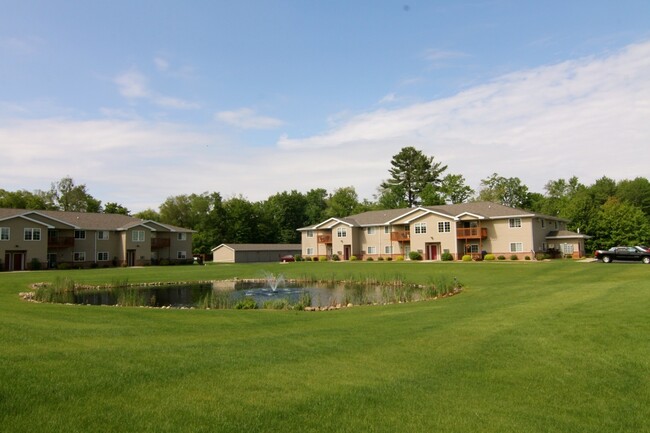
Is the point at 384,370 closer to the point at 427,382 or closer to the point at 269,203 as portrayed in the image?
the point at 427,382

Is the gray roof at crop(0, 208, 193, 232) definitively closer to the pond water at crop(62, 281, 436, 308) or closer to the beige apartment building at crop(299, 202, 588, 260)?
the beige apartment building at crop(299, 202, 588, 260)

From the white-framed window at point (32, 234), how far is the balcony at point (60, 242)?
78.3 inches

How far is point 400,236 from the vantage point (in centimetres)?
6081

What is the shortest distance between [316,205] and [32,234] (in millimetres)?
61011

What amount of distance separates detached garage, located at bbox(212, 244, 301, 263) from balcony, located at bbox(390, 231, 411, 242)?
2628 centimetres

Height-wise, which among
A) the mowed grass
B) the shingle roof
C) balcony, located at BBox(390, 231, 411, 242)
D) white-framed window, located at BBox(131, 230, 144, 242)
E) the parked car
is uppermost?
the shingle roof

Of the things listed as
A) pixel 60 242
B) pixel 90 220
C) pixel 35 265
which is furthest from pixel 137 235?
pixel 35 265

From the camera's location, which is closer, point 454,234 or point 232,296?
point 232,296

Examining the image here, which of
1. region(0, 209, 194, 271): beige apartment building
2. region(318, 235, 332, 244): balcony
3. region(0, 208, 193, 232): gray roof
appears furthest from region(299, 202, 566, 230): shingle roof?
region(0, 208, 193, 232): gray roof

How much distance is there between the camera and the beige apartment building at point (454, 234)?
52562 mm

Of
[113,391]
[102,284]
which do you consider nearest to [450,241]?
[102,284]

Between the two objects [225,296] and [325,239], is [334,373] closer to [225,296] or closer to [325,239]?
[225,296]

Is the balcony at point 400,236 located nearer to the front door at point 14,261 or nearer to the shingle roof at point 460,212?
the shingle roof at point 460,212

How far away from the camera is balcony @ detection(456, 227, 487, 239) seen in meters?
53.6
